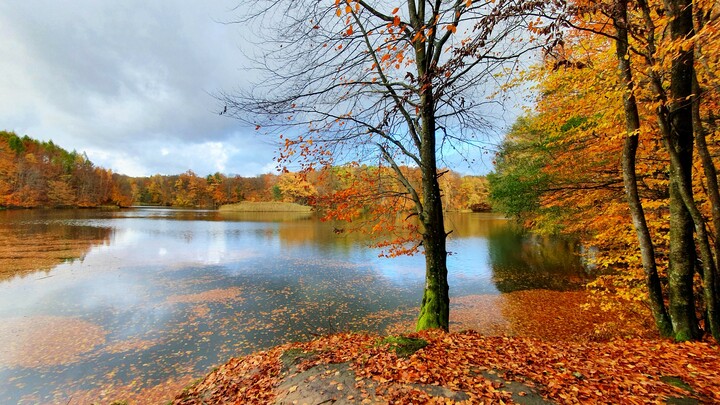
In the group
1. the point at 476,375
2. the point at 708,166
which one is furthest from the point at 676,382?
the point at 708,166

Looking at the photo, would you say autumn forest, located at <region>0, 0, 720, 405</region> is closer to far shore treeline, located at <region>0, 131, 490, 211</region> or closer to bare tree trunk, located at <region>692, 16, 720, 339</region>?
bare tree trunk, located at <region>692, 16, 720, 339</region>

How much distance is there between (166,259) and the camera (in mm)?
18875

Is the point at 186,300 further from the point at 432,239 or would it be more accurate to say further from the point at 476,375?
the point at 476,375

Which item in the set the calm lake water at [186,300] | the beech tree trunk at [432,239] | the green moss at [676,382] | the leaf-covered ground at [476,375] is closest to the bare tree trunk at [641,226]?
the leaf-covered ground at [476,375]

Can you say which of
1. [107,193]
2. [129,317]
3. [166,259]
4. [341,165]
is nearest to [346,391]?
[341,165]

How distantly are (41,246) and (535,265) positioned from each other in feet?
104

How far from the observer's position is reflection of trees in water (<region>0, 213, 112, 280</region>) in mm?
15578

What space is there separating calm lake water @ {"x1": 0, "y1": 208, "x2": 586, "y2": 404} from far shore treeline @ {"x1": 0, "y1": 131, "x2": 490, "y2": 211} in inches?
582

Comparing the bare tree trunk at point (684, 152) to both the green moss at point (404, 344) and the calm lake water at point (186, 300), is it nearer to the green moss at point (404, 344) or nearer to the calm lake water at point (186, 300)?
the green moss at point (404, 344)

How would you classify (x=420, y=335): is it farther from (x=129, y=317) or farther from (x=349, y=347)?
(x=129, y=317)

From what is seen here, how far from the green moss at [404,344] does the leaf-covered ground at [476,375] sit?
70mm

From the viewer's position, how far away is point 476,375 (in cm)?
334

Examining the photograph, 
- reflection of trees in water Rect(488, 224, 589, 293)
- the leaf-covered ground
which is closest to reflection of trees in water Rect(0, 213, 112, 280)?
the leaf-covered ground

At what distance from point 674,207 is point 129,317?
44.9ft
